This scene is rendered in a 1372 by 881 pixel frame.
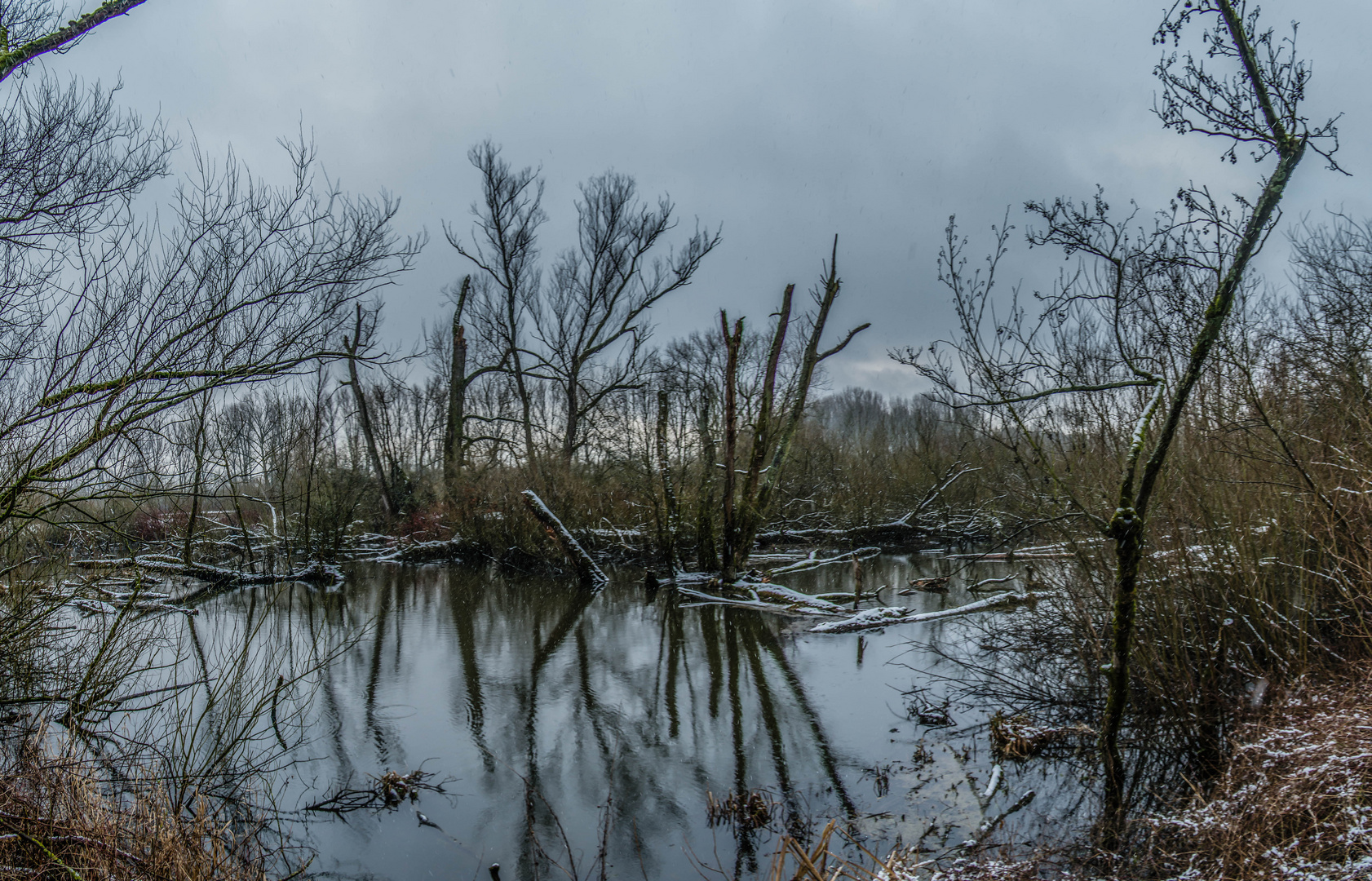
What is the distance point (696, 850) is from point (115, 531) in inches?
161

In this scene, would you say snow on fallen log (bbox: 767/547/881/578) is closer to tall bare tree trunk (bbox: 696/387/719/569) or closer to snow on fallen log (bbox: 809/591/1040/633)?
tall bare tree trunk (bbox: 696/387/719/569)

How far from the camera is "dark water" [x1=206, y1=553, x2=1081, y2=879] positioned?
4.97 m

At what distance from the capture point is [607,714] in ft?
25.5

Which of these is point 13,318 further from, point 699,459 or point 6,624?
point 699,459

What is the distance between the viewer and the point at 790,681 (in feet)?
28.4

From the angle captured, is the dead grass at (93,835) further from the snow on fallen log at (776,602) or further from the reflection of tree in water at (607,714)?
the snow on fallen log at (776,602)

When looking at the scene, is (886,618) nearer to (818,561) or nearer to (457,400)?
(818,561)

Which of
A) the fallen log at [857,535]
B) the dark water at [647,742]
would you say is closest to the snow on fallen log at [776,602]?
the dark water at [647,742]

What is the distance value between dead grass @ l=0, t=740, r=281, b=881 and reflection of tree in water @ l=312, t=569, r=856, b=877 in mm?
1765

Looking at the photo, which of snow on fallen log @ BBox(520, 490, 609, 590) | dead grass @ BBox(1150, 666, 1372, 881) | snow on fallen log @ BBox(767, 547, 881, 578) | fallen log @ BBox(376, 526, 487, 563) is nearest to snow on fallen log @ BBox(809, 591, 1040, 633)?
snow on fallen log @ BBox(767, 547, 881, 578)

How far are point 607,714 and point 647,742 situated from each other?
3.19 ft

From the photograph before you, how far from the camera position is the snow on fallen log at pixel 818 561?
51.0 feet

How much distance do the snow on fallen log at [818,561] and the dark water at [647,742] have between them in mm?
3104

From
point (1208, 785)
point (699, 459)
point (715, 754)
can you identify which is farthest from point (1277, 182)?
point (699, 459)
